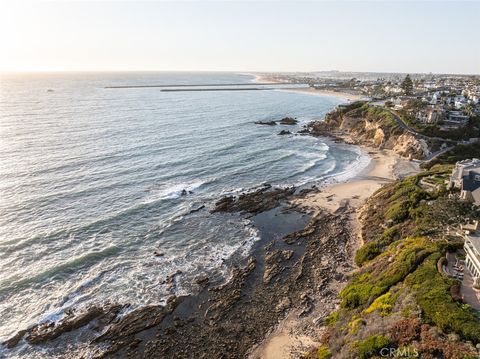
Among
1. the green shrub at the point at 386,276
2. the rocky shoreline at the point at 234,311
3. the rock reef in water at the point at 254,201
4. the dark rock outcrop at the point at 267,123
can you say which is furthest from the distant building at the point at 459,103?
the green shrub at the point at 386,276

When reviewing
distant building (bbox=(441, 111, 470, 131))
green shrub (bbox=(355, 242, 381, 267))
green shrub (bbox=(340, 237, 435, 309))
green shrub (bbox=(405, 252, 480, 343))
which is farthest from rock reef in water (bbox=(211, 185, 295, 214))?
distant building (bbox=(441, 111, 470, 131))

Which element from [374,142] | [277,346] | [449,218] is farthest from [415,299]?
[374,142]

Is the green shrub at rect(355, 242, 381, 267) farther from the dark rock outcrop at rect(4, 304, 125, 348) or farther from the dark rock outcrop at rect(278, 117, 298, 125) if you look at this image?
the dark rock outcrop at rect(278, 117, 298, 125)

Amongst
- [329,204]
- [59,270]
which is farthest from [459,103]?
[59,270]

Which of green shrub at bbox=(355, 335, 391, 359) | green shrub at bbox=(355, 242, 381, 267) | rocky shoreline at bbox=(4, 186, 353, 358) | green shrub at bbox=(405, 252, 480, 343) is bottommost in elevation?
rocky shoreline at bbox=(4, 186, 353, 358)

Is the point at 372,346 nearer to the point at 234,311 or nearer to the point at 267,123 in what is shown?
the point at 234,311

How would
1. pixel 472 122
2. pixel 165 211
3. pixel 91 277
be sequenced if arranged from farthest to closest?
pixel 472 122
pixel 165 211
pixel 91 277

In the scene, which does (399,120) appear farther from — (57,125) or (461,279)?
(57,125)
